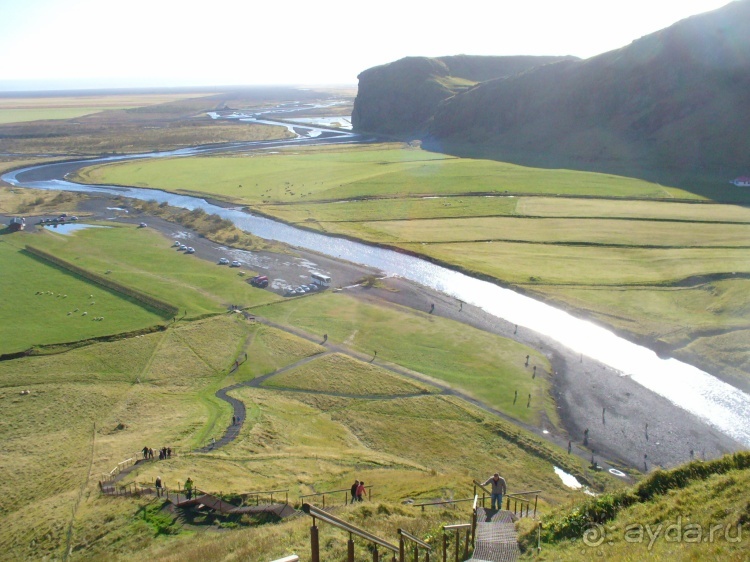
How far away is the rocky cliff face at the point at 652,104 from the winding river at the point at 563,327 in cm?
8457

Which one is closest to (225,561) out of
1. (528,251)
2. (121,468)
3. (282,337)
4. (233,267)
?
(121,468)

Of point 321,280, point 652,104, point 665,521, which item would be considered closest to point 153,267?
point 321,280

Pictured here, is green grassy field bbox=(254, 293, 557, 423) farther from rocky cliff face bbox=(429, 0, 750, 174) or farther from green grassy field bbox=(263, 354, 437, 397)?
rocky cliff face bbox=(429, 0, 750, 174)

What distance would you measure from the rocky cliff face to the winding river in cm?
8457

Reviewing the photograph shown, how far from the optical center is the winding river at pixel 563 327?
43.5 metres

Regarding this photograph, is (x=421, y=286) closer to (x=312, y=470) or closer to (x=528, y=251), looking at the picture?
(x=528, y=251)

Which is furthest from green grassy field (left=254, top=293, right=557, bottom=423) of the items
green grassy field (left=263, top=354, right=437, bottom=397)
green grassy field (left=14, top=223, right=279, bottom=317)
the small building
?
the small building

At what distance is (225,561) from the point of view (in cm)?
1922

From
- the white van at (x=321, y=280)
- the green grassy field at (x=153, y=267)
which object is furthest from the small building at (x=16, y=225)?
the white van at (x=321, y=280)

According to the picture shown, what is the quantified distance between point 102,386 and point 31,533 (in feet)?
67.4

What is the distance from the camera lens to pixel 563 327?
58.9m

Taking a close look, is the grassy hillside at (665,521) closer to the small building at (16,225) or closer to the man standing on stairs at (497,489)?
the man standing on stairs at (497,489)

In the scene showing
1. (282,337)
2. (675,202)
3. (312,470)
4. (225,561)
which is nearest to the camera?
(225,561)

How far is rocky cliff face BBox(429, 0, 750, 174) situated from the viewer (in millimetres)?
131500
